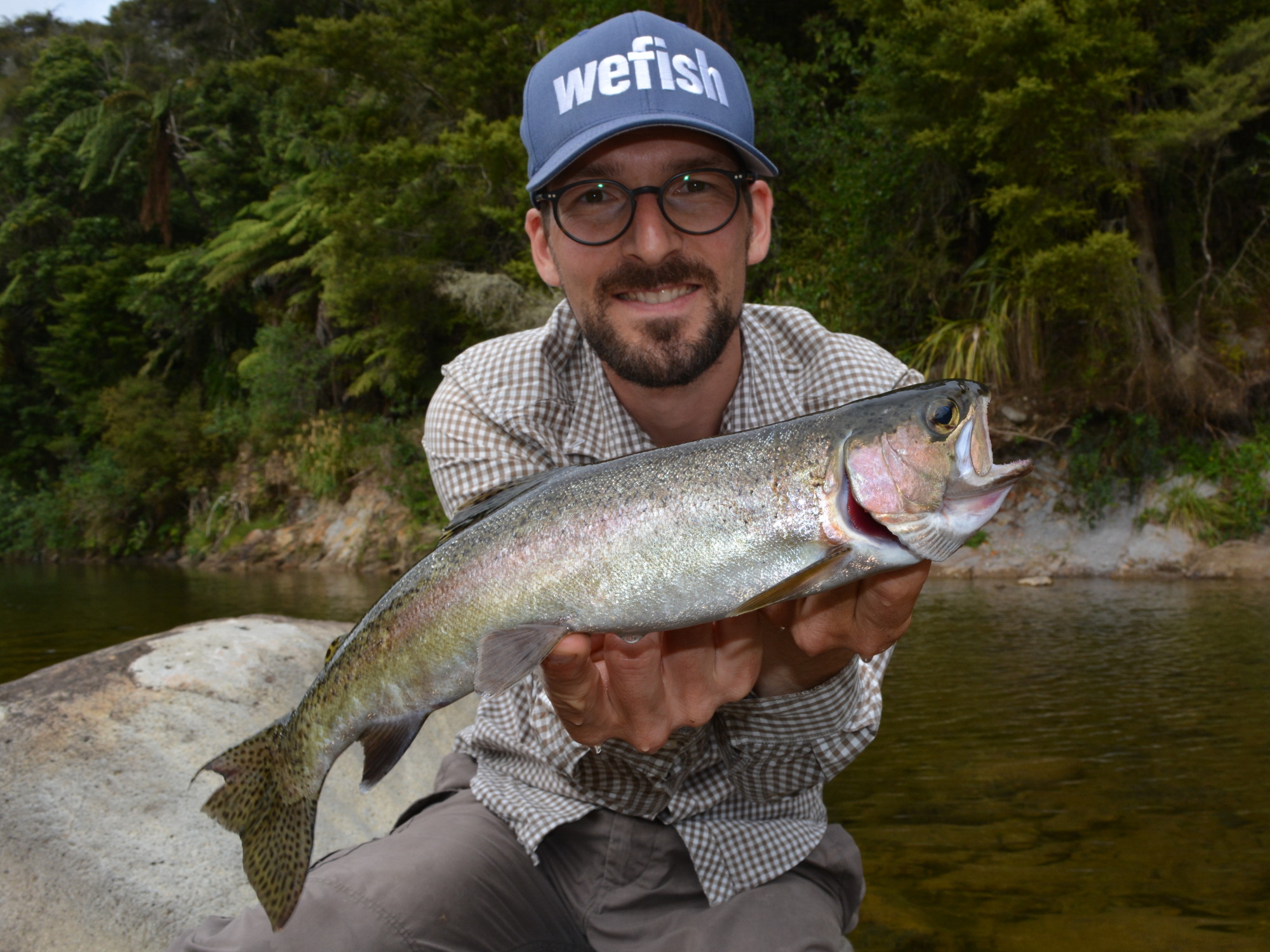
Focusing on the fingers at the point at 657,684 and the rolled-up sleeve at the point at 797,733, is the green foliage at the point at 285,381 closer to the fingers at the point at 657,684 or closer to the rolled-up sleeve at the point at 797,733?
the rolled-up sleeve at the point at 797,733

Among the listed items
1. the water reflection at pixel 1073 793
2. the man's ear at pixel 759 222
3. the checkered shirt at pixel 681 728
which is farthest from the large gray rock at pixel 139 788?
the man's ear at pixel 759 222

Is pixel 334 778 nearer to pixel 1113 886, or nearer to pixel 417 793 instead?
pixel 417 793

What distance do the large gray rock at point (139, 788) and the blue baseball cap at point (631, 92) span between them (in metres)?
2.87

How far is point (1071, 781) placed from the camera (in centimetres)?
499

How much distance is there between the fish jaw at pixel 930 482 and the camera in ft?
6.31

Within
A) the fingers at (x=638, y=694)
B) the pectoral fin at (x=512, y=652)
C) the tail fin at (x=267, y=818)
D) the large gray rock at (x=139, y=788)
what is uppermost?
the pectoral fin at (x=512, y=652)

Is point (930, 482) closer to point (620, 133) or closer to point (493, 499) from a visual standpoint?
point (493, 499)

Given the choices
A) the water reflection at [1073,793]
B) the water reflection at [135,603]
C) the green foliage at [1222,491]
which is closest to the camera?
the water reflection at [1073,793]

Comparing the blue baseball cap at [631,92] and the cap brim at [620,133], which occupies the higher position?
the blue baseball cap at [631,92]

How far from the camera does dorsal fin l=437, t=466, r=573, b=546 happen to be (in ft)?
7.47

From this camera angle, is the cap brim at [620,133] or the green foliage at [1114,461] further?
the green foliage at [1114,461]

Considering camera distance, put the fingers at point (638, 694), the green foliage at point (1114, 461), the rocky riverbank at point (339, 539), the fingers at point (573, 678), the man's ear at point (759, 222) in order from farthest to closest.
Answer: the rocky riverbank at point (339, 539)
the green foliage at point (1114, 461)
the man's ear at point (759, 222)
the fingers at point (638, 694)
the fingers at point (573, 678)

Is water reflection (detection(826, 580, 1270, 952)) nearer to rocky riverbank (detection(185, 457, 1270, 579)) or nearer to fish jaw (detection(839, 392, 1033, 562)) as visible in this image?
fish jaw (detection(839, 392, 1033, 562))

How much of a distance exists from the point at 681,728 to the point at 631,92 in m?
1.88
